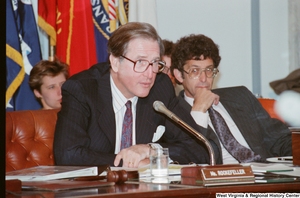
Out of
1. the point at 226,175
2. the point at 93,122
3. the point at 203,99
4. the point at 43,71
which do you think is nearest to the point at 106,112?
the point at 93,122

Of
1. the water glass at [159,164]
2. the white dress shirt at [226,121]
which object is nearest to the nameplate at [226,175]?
the water glass at [159,164]

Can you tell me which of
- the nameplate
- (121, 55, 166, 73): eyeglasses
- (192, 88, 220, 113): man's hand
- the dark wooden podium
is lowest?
the dark wooden podium

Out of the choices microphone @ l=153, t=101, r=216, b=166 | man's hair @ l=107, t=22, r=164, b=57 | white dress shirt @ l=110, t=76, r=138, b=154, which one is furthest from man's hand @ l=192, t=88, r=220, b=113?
microphone @ l=153, t=101, r=216, b=166

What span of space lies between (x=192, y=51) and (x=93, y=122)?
3.60 ft

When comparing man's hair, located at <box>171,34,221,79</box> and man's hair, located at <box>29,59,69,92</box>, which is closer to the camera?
A: man's hair, located at <box>171,34,221,79</box>

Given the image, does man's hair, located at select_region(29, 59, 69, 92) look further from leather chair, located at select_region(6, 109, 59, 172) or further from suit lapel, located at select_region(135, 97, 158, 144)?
suit lapel, located at select_region(135, 97, 158, 144)

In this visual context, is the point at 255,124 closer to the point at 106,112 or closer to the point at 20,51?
the point at 106,112

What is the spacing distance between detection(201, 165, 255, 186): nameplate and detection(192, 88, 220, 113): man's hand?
1.51 meters

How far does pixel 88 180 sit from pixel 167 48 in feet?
7.71

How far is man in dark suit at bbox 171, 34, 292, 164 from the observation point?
10.9ft

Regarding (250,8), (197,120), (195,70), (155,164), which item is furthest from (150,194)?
(250,8)

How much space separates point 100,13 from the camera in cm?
423

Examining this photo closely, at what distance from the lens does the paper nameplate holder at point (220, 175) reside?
1622 mm

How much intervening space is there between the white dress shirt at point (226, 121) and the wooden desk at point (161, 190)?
151 cm
